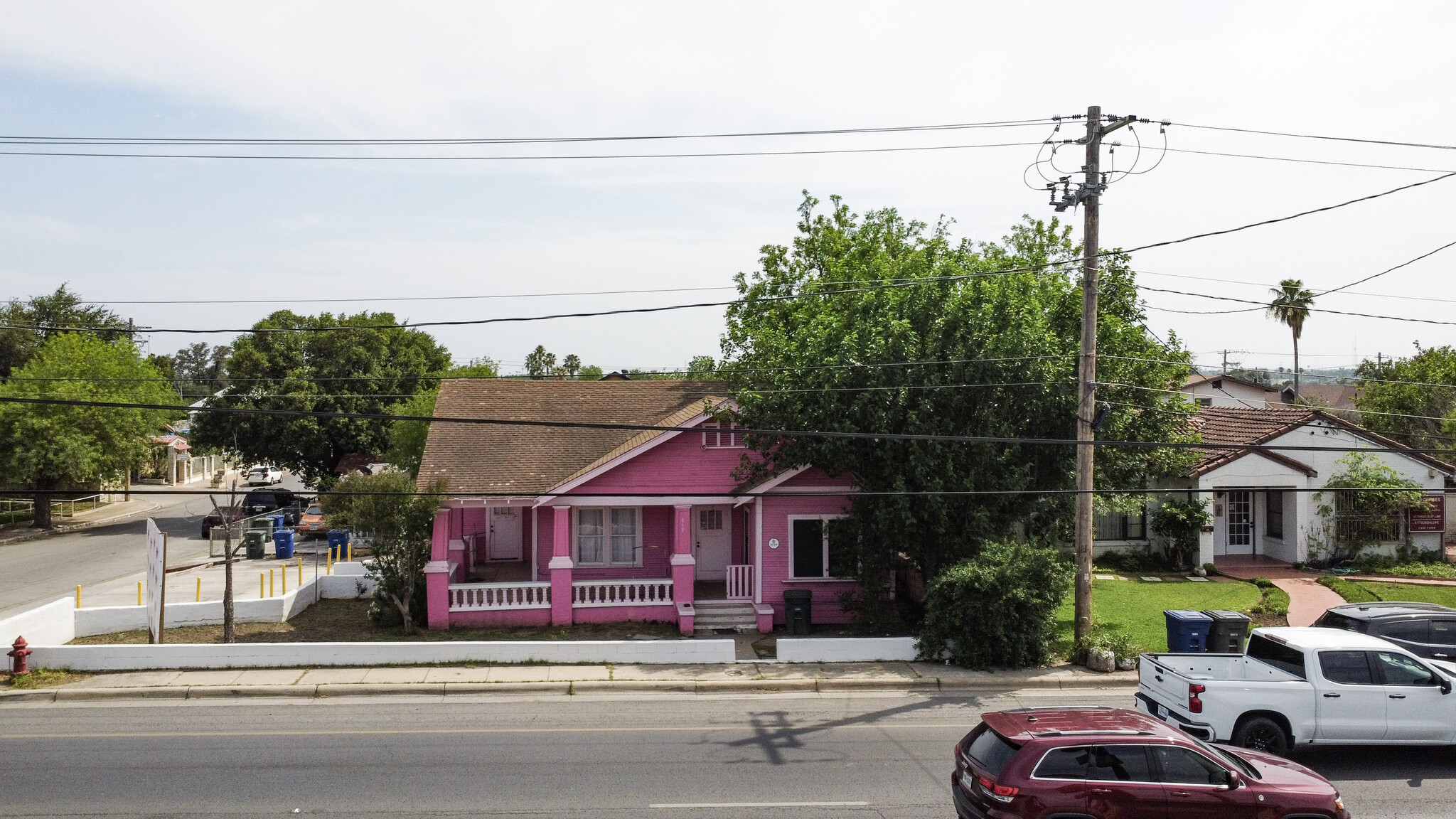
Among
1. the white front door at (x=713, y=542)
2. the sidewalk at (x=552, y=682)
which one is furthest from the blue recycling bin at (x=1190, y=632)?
the white front door at (x=713, y=542)

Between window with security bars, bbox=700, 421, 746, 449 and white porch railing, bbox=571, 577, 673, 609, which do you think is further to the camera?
window with security bars, bbox=700, 421, 746, 449

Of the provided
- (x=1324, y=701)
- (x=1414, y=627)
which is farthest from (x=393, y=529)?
(x=1414, y=627)

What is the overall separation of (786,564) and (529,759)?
408 inches

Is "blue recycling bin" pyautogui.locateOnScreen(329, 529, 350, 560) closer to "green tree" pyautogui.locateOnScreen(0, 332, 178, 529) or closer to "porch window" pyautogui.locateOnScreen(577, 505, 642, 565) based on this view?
"green tree" pyautogui.locateOnScreen(0, 332, 178, 529)

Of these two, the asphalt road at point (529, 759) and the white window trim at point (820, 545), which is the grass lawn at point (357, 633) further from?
the asphalt road at point (529, 759)

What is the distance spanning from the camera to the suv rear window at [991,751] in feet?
33.2

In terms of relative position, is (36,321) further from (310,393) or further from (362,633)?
(362,633)

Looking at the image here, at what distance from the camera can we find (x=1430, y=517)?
29.9 meters

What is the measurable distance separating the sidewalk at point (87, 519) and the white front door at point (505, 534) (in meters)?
25.1

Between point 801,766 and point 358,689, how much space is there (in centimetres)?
849

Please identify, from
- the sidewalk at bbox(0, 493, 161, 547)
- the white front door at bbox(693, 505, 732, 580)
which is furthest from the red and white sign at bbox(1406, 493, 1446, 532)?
the sidewalk at bbox(0, 493, 161, 547)

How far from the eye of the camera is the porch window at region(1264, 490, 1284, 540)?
99.6 feet

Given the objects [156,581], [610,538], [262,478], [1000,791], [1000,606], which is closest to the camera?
[1000,791]

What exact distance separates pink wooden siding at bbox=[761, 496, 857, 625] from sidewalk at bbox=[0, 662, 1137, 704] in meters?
4.15
